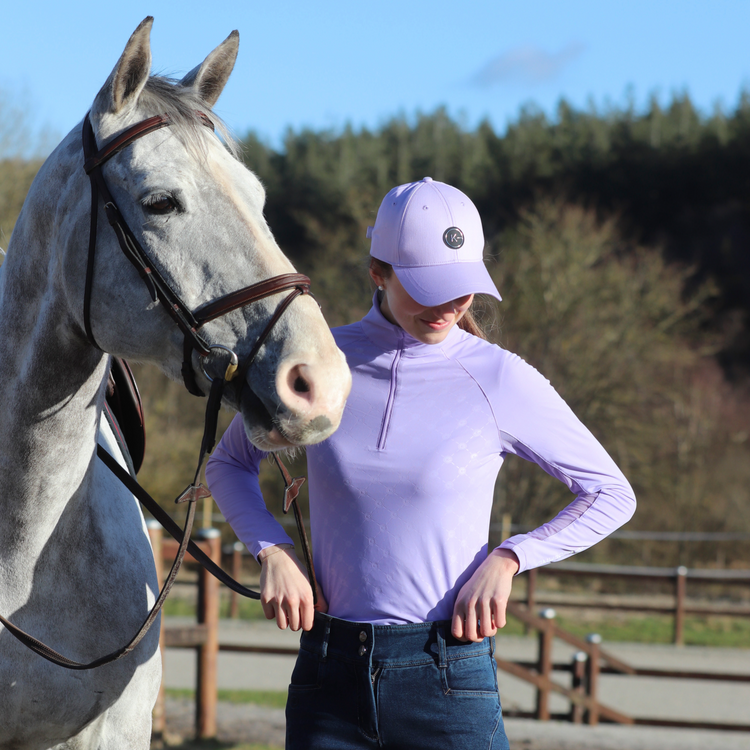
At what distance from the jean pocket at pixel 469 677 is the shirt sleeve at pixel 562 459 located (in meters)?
0.25

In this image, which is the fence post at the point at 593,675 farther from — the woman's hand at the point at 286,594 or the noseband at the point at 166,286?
the noseband at the point at 166,286

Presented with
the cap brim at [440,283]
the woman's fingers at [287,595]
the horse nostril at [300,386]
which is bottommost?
the woman's fingers at [287,595]

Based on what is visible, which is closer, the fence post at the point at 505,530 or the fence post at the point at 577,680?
the fence post at the point at 577,680

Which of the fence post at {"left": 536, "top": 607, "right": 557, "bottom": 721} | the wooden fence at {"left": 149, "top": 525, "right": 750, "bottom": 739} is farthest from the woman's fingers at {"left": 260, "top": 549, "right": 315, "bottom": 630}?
the fence post at {"left": 536, "top": 607, "right": 557, "bottom": 721}

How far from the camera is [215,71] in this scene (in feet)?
6.36

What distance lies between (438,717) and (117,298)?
1.04m

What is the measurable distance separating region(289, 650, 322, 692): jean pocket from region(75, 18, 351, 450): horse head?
0.55m

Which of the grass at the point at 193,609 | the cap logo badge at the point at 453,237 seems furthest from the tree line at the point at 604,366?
the cap logo badge at the point at 453,237

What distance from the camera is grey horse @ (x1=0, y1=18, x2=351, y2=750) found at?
61.2 inches

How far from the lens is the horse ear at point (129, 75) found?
5.18ft

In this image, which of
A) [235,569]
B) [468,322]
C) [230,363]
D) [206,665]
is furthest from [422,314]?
[235,569]

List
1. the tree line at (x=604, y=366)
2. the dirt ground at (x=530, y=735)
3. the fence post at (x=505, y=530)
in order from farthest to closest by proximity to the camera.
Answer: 1. the tree line at (x=604, y=366)
2. the fence post at (x=505, y=530)
3. the dirt ground at (x=530, y=735)

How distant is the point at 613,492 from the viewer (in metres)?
1.82

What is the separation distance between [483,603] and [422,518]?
208 mm
